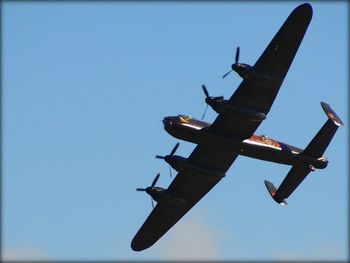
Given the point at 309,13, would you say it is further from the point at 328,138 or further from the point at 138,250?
the point at 138,250

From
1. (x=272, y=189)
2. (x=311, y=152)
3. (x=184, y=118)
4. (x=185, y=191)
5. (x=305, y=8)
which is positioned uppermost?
(x=305, y=8)

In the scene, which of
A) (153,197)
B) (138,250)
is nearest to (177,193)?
(153,197)

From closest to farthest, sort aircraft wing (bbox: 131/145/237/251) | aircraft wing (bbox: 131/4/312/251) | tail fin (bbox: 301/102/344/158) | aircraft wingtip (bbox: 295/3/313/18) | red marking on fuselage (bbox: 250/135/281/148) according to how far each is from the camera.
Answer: aircraft wingtip (bbox: 295/3/313/18) → aircraft wing (bbox: 131/4/312/251) → red marking on fuselage (bbox: 250/135/281/148) → tail fin (bbox: 301/102/344/158) → aircraft wing (bbox: 131/145/237/251)

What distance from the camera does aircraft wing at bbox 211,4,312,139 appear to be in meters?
45.5

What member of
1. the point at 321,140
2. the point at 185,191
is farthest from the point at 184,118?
the point at 321,140

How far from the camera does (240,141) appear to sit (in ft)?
164

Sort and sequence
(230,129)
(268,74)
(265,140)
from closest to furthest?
(268,74)
(230,129)
(265,140)

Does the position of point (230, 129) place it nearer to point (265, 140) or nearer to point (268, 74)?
point (265, 140)

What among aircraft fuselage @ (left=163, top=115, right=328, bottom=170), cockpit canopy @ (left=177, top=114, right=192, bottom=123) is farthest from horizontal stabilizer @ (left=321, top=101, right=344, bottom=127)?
cockpit canopy @ (left=177, top=114, right=192, bottom=123)

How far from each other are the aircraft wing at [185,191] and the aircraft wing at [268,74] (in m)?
2.42

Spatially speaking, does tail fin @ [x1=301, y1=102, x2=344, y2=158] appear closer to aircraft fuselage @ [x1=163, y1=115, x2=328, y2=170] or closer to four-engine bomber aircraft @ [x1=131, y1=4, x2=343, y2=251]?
four-engine bomber aircraft @ [x1=131, y1=4, x2=343, y2=251]

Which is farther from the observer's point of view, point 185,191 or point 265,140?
point 185,191

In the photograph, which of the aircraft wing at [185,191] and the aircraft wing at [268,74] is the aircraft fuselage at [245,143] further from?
the aircraft wing at [185,191]

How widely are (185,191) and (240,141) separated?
7216 mm
